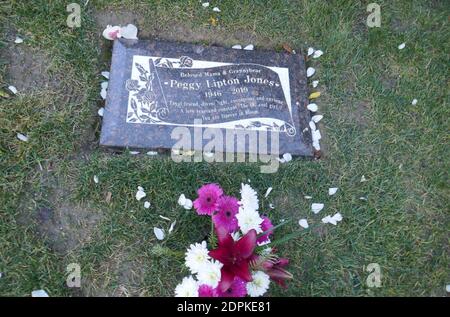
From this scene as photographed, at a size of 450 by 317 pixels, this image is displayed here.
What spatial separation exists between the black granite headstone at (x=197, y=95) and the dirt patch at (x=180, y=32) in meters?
0.11

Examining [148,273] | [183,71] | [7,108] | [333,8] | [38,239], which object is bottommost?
[148,273]

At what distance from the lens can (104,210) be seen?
216 centimetres

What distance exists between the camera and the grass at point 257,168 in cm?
209

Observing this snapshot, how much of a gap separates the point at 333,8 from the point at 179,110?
130 cm

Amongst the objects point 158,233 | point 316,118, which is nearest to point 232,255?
point 158,233

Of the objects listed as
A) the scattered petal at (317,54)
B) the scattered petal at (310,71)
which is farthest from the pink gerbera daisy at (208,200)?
the scattered petal at (317,54)

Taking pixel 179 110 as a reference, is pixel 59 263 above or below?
below

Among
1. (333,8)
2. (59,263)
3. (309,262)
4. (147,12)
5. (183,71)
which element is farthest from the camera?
(333,8)

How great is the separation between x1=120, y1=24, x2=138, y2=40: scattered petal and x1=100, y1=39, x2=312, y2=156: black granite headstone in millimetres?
44

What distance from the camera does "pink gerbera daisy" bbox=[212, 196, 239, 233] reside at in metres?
1.90

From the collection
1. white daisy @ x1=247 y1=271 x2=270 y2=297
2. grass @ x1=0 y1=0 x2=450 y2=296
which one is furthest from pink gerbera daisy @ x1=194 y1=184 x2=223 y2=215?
white daisy @ x1=247 y1=271 x2=270 y2=297

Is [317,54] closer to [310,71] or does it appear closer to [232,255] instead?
[310,71]

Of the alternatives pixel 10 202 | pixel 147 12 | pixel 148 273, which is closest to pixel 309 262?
pixel 148 273

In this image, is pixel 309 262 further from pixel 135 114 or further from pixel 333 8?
pixel 333 8
